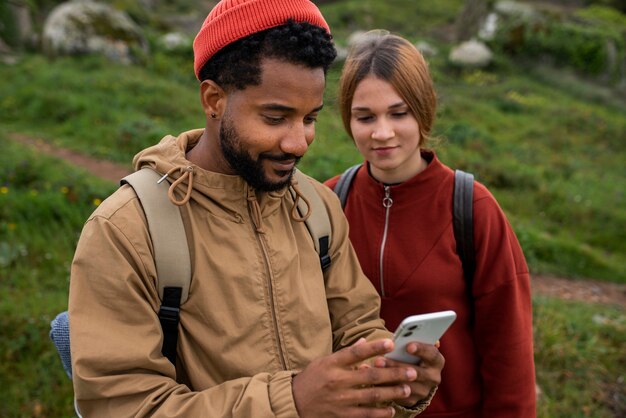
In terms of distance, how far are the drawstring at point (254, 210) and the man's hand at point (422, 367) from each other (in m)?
0.56

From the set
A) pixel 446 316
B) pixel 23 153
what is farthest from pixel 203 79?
pixel 23 153

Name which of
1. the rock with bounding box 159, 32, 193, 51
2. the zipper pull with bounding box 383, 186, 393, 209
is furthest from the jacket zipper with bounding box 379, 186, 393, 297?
the rock with bounding box 159, 32, 193, 51

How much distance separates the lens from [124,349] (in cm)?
157

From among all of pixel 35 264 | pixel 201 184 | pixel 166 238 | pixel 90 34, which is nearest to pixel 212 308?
pixel 166 238

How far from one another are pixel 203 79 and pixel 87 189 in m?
4.80

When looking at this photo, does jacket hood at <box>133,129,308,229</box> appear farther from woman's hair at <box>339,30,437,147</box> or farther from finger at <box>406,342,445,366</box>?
woman's hair at <box>339,30,437,147</box>

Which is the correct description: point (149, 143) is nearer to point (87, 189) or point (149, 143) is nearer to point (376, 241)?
point (87, 189)

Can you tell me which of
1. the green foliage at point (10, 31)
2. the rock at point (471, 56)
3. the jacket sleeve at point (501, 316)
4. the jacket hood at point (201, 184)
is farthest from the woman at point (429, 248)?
the rock at point (471, 56)

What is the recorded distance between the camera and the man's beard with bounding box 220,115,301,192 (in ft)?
5.92

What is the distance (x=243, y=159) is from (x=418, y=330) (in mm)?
714

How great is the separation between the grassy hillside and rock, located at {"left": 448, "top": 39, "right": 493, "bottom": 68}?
249 millimetres

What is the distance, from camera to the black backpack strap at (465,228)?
237 cm

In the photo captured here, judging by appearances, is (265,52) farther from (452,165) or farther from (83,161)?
(452,165)

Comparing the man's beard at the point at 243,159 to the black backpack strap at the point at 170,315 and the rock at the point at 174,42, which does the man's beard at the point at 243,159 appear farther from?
the rock at the point at 174,42
